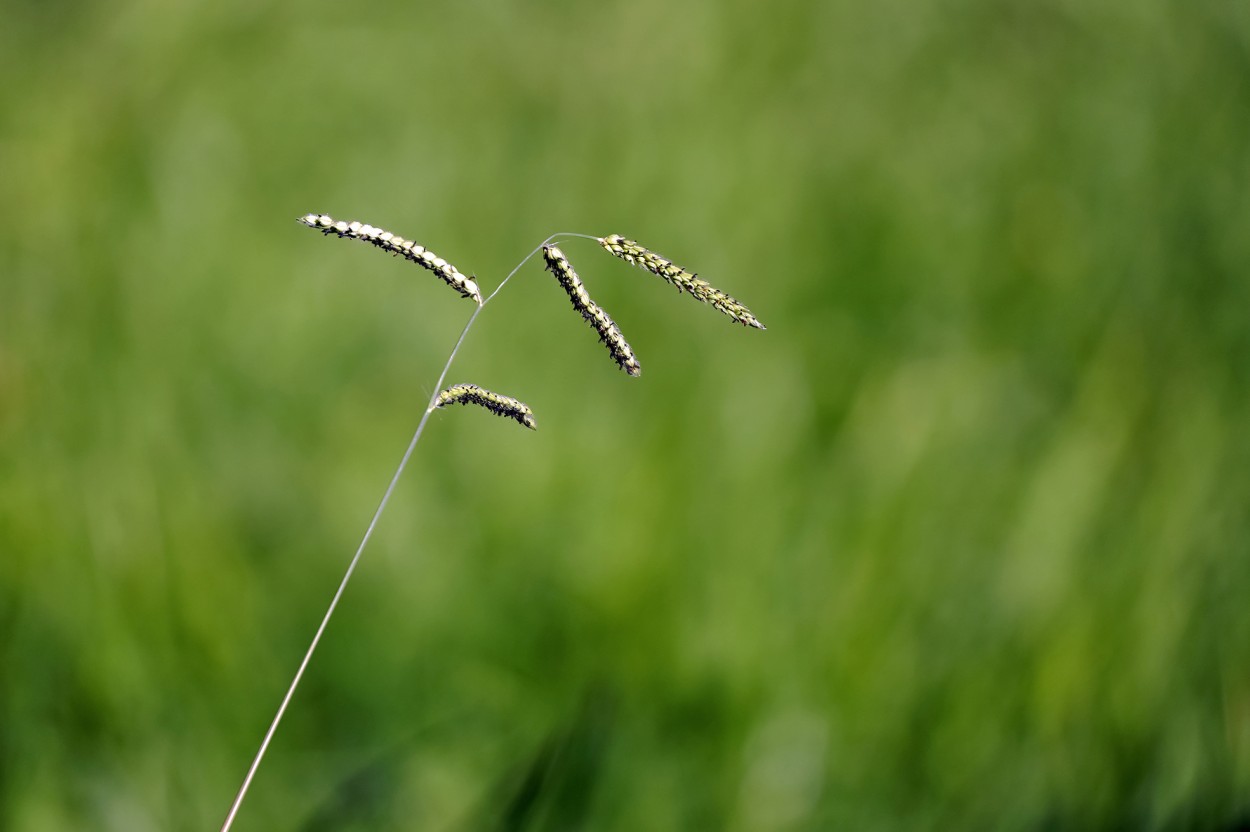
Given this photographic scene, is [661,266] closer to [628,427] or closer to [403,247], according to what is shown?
[403,247]

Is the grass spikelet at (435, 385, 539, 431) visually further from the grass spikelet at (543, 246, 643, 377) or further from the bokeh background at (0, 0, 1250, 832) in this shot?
the bokeh background at (0, 0, 1250, 832)

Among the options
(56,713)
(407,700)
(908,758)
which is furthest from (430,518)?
(908,758)

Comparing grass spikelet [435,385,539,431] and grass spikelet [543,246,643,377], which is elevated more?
grass spikelet [543,246,643,377]

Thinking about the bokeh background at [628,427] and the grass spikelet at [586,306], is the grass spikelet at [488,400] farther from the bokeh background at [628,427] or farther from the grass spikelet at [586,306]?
the bokeh background at [628,427]

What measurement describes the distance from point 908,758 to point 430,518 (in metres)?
0.41

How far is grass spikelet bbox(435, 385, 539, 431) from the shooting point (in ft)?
1.87

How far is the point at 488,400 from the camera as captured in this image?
23.0 inches

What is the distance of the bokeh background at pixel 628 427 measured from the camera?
0.76 metres

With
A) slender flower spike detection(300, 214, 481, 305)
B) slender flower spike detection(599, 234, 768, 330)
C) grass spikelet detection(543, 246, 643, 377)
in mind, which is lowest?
slender flower spike detection(300, 214, 481, 305)

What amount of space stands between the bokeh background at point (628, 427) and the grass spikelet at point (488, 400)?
0.25 m

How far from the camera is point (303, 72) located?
36.6 inches

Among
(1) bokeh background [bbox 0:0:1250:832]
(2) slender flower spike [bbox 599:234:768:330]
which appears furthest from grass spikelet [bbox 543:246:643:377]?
(1) bokeh background [bbox 0:0:1250:832]

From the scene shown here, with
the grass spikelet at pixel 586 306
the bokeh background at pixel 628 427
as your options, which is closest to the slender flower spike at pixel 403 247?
the grass spikelet at pixel 586 306

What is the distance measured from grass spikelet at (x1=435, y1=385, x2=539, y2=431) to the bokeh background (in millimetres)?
250
